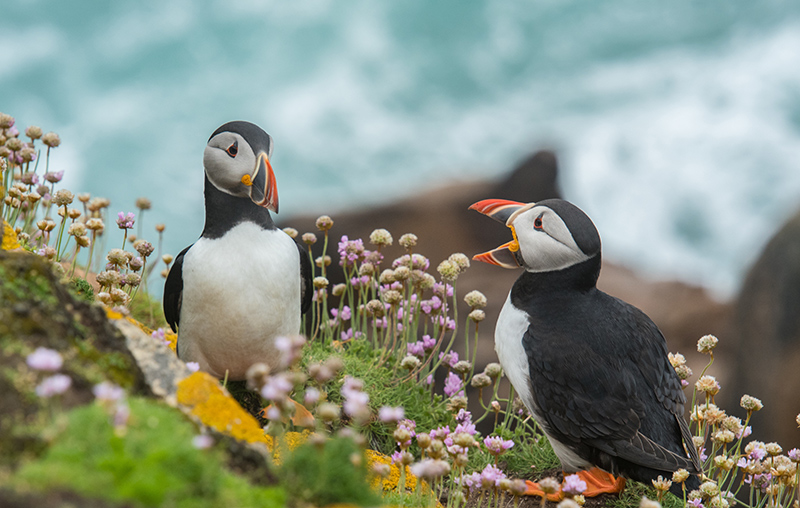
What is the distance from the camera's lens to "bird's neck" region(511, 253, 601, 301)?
383 centimetres

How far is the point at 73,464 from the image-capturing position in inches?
59.3

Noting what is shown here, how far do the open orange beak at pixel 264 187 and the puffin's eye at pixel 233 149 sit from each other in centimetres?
16

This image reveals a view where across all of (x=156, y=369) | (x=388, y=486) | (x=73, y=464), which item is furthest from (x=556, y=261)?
(x=73, y=464)

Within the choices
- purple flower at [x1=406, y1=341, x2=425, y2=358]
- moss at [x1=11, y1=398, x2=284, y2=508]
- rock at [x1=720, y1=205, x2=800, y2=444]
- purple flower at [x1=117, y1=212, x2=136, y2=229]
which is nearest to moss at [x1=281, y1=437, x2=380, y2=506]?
moss at [x1=11, y1=398, x2=284, y2=508]

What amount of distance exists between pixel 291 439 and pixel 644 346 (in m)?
1.94

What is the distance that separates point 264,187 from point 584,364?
1.86 meters

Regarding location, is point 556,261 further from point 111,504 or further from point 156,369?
point 111,504

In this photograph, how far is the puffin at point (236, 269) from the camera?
11.6 feet

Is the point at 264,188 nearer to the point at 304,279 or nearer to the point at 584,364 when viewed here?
the point at 304,279

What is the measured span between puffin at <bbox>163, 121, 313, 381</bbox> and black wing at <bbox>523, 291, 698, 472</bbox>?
138cm

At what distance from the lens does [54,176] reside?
4562mm

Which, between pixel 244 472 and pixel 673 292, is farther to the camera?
pixel 673 292

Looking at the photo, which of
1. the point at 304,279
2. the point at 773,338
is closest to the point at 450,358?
the point at 304,279

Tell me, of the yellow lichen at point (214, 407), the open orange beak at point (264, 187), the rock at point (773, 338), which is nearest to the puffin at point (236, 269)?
the open orange beak at point (264, 187)
